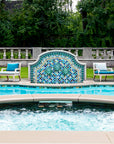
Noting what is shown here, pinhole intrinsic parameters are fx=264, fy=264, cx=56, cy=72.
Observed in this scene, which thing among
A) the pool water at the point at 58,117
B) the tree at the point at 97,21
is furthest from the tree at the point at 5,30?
the pool water at the point at 58,117

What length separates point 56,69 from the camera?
1066 cm

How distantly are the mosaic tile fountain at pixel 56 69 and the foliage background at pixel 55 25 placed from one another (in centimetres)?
1083

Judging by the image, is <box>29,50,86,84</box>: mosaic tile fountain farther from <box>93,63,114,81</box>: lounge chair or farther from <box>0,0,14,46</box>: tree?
<box>0,0,14,46</box>: tree

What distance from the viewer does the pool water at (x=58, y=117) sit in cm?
530

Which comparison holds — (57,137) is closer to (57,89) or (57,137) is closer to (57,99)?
(57,99)

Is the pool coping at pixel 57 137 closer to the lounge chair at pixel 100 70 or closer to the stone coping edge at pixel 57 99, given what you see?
the stone coping edge at pixel 57 99

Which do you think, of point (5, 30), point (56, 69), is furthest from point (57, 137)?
point (5, 30)

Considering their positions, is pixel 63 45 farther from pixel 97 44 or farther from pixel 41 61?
pixel 41 61

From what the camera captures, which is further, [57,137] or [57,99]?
[57,99]

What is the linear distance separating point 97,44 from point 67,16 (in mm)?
4377

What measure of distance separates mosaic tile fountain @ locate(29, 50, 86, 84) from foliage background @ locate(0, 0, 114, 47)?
10.8 metres

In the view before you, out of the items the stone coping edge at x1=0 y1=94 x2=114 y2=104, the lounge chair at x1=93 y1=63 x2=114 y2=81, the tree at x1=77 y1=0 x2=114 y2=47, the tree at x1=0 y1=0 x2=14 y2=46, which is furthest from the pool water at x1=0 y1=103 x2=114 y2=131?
the tree at x1=0 y1=0 x2=14 y2=46

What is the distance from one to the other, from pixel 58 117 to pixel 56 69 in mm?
4975

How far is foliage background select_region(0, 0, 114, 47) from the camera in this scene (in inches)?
843
